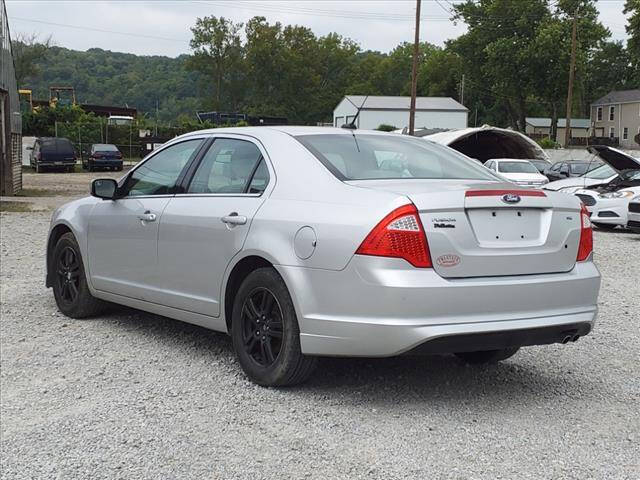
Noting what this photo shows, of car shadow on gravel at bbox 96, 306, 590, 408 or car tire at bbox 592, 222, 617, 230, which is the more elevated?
car shadow on gravel at bbox 96, 306, 590, 408

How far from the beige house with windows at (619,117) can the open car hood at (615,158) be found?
68.7 metres

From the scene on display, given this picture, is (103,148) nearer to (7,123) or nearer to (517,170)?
(7,123)

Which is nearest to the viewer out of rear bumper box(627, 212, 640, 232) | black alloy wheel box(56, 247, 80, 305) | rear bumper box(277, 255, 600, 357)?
rear bumper box(277, 255, 600, 357)

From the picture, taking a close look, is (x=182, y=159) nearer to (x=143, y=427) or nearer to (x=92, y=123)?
(x=143, y=427)

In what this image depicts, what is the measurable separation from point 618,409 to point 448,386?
0.97 m

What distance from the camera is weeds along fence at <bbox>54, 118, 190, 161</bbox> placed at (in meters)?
50.9

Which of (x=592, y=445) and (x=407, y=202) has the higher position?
(x=407, y=202)

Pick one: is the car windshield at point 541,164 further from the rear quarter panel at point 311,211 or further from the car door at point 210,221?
the rear quarter panel at point 311,211

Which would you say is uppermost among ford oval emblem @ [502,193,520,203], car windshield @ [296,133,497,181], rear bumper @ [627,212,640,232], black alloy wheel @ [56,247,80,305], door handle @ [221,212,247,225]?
car windshield @ [296,133,497,181]

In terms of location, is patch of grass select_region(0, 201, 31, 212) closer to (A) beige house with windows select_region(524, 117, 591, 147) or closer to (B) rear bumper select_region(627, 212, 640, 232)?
(B) rear bumper select_region(627, 212, 640, 232)

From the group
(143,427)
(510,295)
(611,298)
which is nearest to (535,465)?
(510,295)

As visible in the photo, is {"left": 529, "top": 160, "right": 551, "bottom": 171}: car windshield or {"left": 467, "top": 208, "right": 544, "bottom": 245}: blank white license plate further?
{"left": 529, "top": 160, "right": 551, "bottom": 171}: car windshield

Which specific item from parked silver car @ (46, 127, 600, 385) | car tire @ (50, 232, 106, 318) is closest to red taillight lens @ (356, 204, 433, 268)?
parked silver car @ (46, 127, 600, 385)

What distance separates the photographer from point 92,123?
2039 inches
